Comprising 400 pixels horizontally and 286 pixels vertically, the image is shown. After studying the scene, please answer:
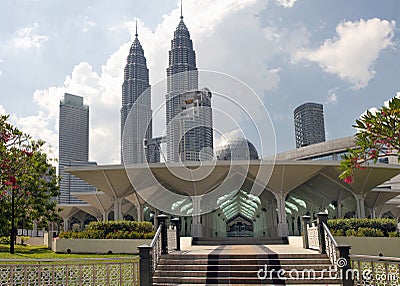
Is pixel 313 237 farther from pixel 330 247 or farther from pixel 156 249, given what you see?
pixel 156 249

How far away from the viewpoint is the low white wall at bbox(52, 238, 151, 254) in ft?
61.2

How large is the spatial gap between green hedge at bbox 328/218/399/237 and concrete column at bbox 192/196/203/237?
31.4 ft

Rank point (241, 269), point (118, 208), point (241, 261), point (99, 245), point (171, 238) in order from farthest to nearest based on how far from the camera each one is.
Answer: point (118, 208) < point (99, 245) < point (171, 238) < point (241, 261) < point (241, 269)

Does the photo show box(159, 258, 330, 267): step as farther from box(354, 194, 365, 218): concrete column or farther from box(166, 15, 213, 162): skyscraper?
box(354, 194, 365, 218): concrete column

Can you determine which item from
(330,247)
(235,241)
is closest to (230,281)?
(330,247)

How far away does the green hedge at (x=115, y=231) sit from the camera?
19241 mm

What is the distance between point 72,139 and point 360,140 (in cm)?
11304

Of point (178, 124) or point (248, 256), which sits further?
point (178, 124)

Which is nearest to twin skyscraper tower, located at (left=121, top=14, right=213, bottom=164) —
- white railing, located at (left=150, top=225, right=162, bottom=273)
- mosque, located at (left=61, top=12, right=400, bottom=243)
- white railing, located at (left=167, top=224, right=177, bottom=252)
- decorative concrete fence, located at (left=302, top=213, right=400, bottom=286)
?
mosque, located at (left=61, top=12, right=400, bottom=243)

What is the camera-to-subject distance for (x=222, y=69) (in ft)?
39.4

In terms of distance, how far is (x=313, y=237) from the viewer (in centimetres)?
1280

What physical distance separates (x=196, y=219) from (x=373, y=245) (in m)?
11.8

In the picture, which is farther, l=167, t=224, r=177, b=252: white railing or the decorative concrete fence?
l=167, t=224, r=177, b=252: white railing

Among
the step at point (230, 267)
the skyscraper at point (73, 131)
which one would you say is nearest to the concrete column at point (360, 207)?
the step at point (230, 267)
